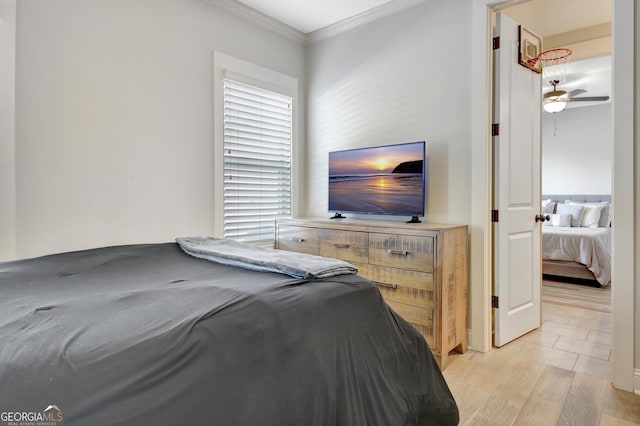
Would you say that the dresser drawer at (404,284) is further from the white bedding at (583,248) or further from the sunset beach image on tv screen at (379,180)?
the white bedding at (583,248)

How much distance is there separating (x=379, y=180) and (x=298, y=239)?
33.8 inches

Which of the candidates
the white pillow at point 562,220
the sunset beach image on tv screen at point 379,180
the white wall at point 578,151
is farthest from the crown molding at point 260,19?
the white wall at point 578,151

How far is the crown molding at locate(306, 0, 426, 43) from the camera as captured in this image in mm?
3107


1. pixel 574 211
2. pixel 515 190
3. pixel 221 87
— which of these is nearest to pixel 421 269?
pixel 515 190

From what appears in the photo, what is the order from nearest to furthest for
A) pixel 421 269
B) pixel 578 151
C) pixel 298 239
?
pixel 421 269 < pixel 298 239 < pixel 578 151

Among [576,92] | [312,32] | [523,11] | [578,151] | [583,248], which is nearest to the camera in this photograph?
[523,11]

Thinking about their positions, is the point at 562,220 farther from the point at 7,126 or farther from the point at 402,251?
the point at 7,126

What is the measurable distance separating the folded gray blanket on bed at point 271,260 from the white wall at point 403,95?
5.46 feet

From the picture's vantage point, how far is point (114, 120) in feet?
8.12

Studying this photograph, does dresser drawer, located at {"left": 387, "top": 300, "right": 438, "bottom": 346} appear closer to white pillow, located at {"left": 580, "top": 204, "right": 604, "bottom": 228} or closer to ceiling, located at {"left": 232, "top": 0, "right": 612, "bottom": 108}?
ceiling, located at {"left": 232, "top": 0, "right": 612, "bottom": 108}

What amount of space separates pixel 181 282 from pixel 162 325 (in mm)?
410

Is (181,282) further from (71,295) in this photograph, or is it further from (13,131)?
(13,131)

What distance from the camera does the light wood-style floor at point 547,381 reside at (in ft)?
6.09

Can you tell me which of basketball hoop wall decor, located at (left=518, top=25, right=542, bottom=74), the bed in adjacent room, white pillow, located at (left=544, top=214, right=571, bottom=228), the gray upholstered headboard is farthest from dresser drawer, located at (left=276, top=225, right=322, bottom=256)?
the gray upholstered headboard
